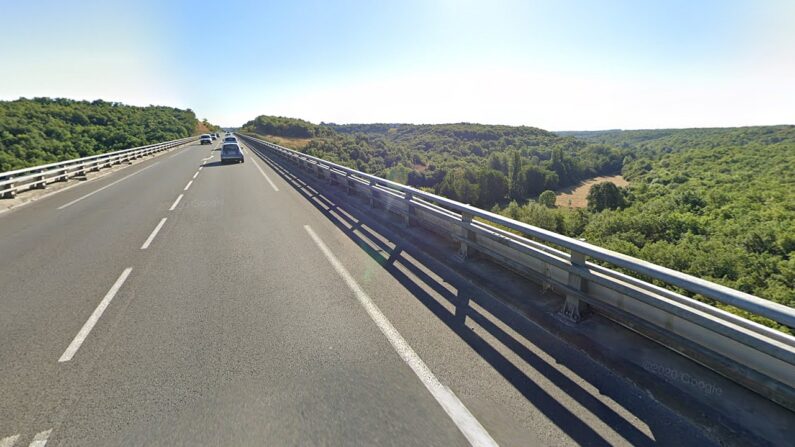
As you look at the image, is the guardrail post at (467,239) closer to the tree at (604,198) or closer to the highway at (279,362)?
the highway at (279,362)

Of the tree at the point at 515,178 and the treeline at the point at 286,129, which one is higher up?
the treeline at the point at 286,129

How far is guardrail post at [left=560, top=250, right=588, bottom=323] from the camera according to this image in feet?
13.8

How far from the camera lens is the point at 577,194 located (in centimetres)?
12394

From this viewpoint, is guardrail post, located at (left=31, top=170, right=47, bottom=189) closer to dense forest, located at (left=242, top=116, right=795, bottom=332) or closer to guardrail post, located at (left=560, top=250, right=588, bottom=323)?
guardrail post, located at (left=560, top=250, right=588, bottom=323)

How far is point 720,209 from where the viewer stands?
68875 millimetres

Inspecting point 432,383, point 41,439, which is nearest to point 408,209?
point 432,383

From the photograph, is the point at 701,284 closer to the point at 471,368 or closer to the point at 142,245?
the point at 471,368

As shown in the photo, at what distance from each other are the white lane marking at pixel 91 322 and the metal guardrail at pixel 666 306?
531 cm

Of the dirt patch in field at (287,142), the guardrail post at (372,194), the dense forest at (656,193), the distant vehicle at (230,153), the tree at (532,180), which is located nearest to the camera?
the guardrail post at (372,194)

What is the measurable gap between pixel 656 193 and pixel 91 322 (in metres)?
115

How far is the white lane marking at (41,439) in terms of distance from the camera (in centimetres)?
270

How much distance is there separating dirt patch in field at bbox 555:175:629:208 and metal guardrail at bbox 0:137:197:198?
10068 centimetres

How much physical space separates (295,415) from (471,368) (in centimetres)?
166

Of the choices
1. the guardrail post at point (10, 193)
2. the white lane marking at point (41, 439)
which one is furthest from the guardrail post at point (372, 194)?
the guardrail post at point (10, 193)
